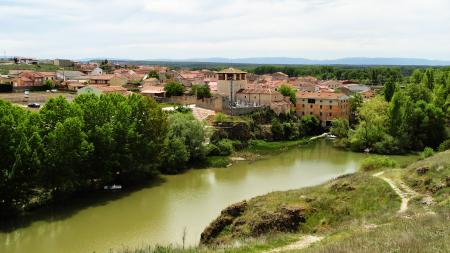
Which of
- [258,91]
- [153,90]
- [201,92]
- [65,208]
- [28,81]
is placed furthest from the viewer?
[28,81]

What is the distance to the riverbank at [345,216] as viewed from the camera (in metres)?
14.2

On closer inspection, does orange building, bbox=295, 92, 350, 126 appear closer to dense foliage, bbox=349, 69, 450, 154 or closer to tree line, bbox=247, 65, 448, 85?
dense foliage, bbox=349, 69, 450, 154

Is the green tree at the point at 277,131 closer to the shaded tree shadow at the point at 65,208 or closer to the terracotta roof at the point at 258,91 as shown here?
the terracotta roof at the point at 258,91

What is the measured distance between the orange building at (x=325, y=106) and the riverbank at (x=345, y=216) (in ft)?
139

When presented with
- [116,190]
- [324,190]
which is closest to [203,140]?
[116,190]

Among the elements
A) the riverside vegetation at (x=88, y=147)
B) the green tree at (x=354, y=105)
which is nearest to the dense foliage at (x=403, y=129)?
the green tree at (x=354, y=105)

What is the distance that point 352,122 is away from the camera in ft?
227

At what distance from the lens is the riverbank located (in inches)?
558

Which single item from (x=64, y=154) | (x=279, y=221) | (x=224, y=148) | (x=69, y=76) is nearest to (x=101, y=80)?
(x=69, y=76)

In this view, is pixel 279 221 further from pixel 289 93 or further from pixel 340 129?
pixel 289 93

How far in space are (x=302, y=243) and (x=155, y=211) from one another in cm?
1616

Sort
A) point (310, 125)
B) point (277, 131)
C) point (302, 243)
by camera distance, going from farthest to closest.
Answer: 1. point (310, 125)
2. point (277, 131)
3. point (302, 243)

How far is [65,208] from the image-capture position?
98.3 ft

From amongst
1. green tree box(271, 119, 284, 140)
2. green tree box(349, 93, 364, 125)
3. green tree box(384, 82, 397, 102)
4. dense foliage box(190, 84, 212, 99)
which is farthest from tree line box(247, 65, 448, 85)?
green tree box(271, 119, 284, 140)
